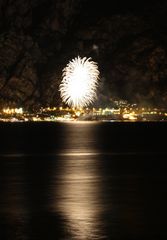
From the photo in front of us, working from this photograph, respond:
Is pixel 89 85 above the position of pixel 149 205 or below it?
above

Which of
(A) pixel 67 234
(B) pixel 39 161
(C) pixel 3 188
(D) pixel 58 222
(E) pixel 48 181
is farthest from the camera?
(B) pixel 39 161

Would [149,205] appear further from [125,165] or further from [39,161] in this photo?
[39,161]

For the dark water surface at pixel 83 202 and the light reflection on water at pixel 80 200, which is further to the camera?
the light reflection on water at pixel 80 200

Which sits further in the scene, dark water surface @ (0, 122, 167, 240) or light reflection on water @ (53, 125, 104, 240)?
light reflection on water @ (53, 125, 104, 240)

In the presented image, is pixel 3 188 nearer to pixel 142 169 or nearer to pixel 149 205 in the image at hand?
pixel 149 205

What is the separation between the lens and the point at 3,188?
5662 cm

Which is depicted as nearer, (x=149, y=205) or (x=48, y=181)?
(x=149, y=205)

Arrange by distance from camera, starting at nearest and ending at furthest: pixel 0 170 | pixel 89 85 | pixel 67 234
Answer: pixel 67 234 → pixel 0 170 → pixel 89 85

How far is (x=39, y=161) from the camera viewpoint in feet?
296

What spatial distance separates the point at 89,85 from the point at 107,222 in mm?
158462

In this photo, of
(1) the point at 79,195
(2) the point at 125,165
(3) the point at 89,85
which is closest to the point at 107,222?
(1) the point at 79,195

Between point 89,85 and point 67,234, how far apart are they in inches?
6370

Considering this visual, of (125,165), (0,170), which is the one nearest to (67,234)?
(0,170)

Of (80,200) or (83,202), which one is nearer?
(83,202)
